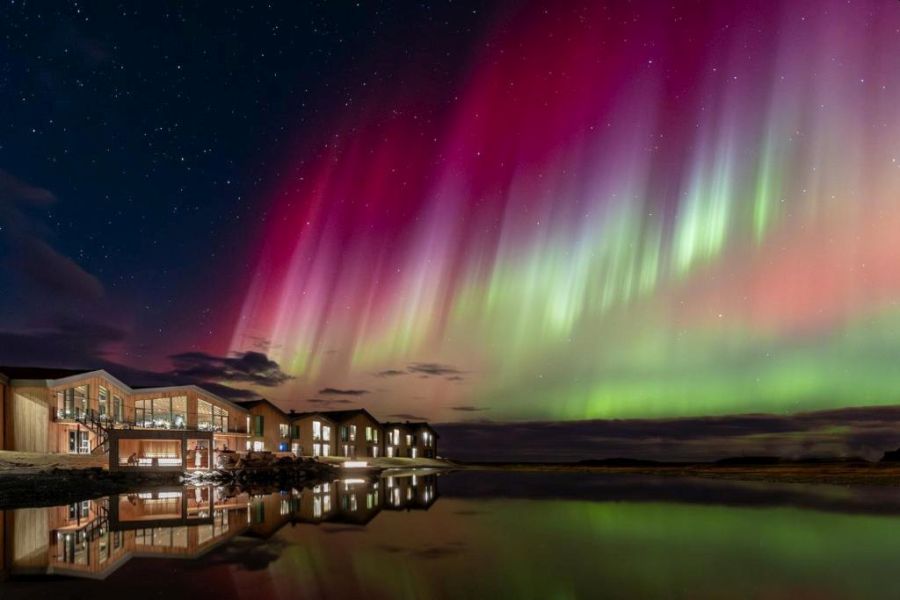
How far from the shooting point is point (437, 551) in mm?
20359

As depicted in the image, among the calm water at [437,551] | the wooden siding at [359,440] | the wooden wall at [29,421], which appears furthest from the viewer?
the wooden siding at [359,440]

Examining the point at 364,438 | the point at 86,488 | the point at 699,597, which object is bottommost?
the point at 364,438

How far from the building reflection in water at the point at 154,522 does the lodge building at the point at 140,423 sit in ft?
42.6

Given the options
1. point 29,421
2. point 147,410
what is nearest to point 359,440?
point 147,410

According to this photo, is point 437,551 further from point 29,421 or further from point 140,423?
point 140,423

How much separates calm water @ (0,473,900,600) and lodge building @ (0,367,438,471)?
18.3 m

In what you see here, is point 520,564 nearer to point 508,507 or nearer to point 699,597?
point 699,597

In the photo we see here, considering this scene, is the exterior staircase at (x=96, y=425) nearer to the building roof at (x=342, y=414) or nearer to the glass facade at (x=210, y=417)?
the glass facade at (x=210, y=417)

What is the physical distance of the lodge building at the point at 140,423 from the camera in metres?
50.1

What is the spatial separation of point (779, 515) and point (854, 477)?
145 feet

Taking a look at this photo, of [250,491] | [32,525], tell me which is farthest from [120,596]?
[250,491]

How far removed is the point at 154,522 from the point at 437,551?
464 inches

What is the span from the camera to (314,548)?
805 inches

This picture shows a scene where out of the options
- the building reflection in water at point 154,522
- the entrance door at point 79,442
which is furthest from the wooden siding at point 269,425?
the building reflection in water at point 154,522
